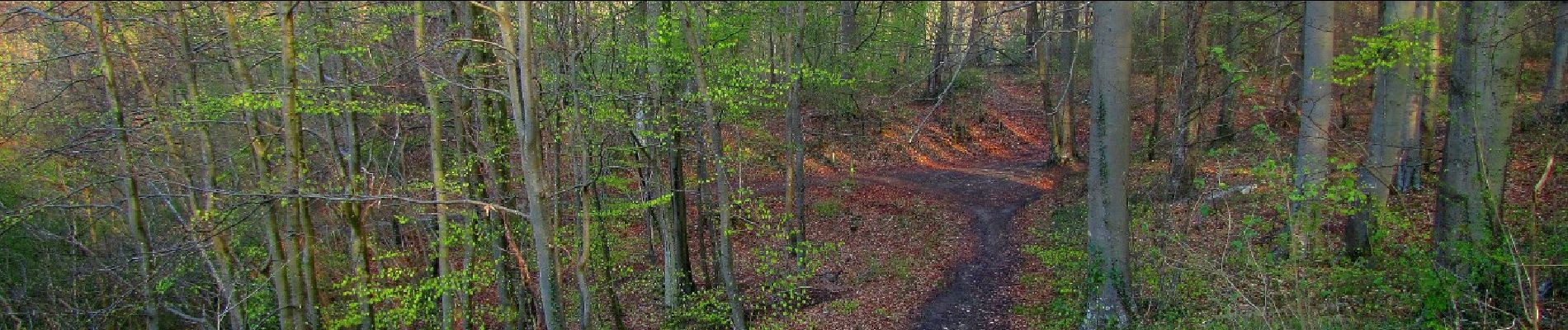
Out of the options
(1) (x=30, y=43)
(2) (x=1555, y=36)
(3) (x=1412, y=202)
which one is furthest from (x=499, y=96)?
(2) (x=1555, y=36)

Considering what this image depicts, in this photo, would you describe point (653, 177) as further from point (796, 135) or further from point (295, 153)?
point (295, 153)

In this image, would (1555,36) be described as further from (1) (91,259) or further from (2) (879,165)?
(1) (91,259)

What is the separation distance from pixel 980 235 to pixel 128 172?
1381 cm

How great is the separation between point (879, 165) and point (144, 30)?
57.9 ft

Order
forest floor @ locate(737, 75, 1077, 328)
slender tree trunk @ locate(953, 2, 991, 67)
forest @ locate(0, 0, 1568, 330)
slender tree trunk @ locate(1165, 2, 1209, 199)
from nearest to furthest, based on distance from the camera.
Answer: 1. forest @ locate(0, 0, 1568, 330)
2. slender tree trunk @ locate(953, 2, 991, 67)
3. slender tree trunk @ locate(1165, 2, 1209, 199)
4. forest floor @ locate(737, 75, 1077, 328)

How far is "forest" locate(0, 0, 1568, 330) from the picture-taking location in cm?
721

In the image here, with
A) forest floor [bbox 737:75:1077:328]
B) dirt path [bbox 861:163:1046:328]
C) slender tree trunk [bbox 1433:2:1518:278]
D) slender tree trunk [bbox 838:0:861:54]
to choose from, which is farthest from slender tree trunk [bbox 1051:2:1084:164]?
slender tree trunk [bbox 1433:2:1518:278]

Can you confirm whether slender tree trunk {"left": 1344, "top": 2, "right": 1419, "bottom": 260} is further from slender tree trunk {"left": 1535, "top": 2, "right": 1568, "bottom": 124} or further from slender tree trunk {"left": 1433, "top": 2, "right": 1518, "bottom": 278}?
slender tree trunk {"left": 1535, "top": 2, "right": 1568, "bottom": 124}

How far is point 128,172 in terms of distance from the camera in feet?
34.7

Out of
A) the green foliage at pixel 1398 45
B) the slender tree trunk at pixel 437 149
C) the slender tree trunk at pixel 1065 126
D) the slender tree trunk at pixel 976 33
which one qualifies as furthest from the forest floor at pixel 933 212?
the slender tree trunk at pixel 437 149

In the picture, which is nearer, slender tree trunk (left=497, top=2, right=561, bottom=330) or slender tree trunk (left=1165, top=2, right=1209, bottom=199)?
slender tree trunk (left=497, top=2, right=561, bottom=330)

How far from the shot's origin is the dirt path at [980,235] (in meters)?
11.0

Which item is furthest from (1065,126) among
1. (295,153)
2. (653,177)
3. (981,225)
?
(295,153)

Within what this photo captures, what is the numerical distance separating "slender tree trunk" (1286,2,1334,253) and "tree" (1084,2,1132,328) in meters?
1.67
